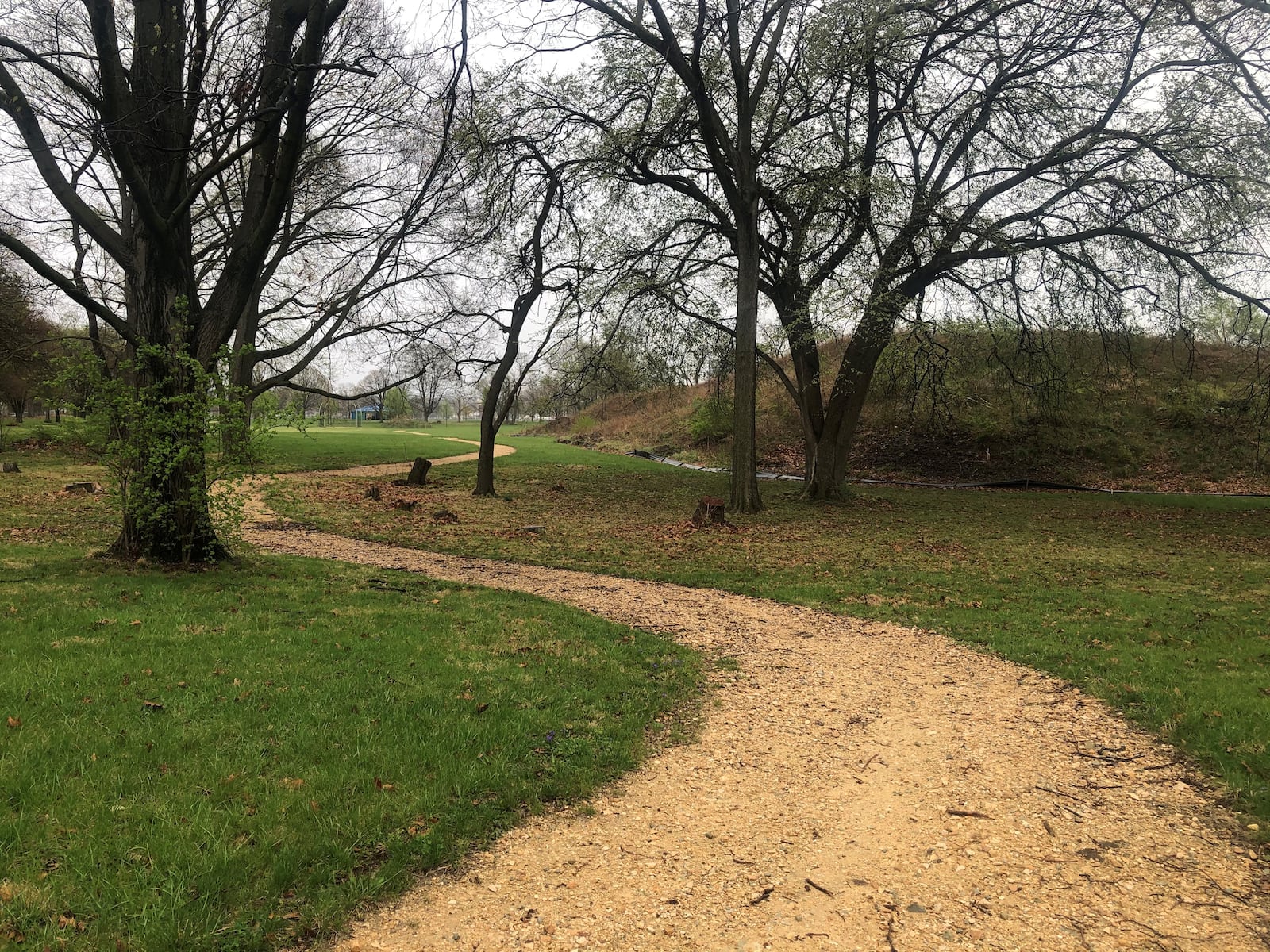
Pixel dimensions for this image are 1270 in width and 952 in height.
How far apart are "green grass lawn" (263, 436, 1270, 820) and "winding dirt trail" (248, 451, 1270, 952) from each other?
2.70 ft

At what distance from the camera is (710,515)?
14.4 m

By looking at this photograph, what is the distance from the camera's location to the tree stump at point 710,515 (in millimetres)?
14382

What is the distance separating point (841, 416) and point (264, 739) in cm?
1731

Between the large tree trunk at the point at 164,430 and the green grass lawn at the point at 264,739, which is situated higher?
the large tree trunk at the point at 164,430

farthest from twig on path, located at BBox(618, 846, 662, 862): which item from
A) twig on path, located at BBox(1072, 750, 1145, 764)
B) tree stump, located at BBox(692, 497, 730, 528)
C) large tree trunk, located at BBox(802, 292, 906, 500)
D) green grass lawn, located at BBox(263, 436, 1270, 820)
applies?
large tree trunk, located at BBox(802, 292, 906, 500)

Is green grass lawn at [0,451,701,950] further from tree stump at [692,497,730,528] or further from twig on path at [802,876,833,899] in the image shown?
tree stump at [692,497,730,528]

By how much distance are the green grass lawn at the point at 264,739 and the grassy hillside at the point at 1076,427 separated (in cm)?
1614

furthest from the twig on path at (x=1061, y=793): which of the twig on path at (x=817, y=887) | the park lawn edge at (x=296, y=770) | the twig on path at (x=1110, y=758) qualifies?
the park lawn edge at (x=296, y=770)

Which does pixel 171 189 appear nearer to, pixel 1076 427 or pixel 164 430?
pixel 164 430

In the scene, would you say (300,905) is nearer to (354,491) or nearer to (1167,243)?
(354,491)

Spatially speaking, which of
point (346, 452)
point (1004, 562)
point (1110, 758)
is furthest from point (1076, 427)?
point (346, 452)

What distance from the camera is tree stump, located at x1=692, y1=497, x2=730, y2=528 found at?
14.4 meters

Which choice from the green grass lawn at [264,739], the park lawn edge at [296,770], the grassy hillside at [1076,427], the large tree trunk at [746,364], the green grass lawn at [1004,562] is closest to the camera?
the park lawn edge at [296,770]

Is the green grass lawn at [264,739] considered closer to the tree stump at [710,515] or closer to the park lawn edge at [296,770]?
the park lawn edge at [296,770]
